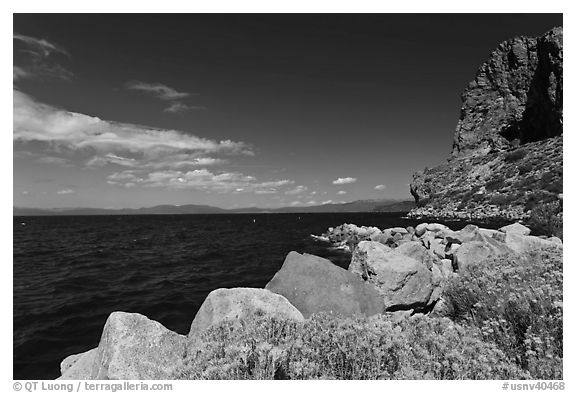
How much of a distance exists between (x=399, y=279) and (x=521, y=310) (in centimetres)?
571

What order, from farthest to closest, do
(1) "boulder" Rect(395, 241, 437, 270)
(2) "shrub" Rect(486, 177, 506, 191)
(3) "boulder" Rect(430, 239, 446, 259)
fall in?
(2) "shrub" Rect(486, 177, 506, 191), (3) "boulder" Rect(430, 239, 446, 259), (1) "boulder" Rect(395, 241, 437, 270)

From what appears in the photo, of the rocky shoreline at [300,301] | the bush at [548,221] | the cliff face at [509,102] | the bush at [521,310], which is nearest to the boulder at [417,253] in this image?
the rocky shoreline at [300,301]

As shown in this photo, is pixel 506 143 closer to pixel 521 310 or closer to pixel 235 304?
pixel 521 310

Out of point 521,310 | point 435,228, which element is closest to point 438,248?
point 435,228

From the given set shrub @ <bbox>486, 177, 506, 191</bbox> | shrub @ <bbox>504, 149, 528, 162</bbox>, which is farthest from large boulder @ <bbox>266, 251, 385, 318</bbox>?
shrub @ <bbox>504, 149, 528, 162</bbox>

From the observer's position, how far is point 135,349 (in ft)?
16.1

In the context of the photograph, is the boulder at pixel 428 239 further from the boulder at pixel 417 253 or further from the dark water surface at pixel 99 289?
the boulder at pixel 417 253

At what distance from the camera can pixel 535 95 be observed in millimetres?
109688

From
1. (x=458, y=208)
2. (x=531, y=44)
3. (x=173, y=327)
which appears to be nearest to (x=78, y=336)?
(x=173, y=327)

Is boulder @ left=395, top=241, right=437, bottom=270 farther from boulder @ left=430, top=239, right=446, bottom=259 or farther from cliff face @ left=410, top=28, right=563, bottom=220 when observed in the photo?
cliff face @ left=410, top=28, right=563, bottom=220

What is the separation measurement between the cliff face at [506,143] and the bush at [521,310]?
208 feet

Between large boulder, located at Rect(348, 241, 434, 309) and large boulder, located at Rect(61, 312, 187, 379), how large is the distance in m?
7.47

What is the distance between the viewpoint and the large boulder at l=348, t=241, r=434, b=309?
34.4 ft
